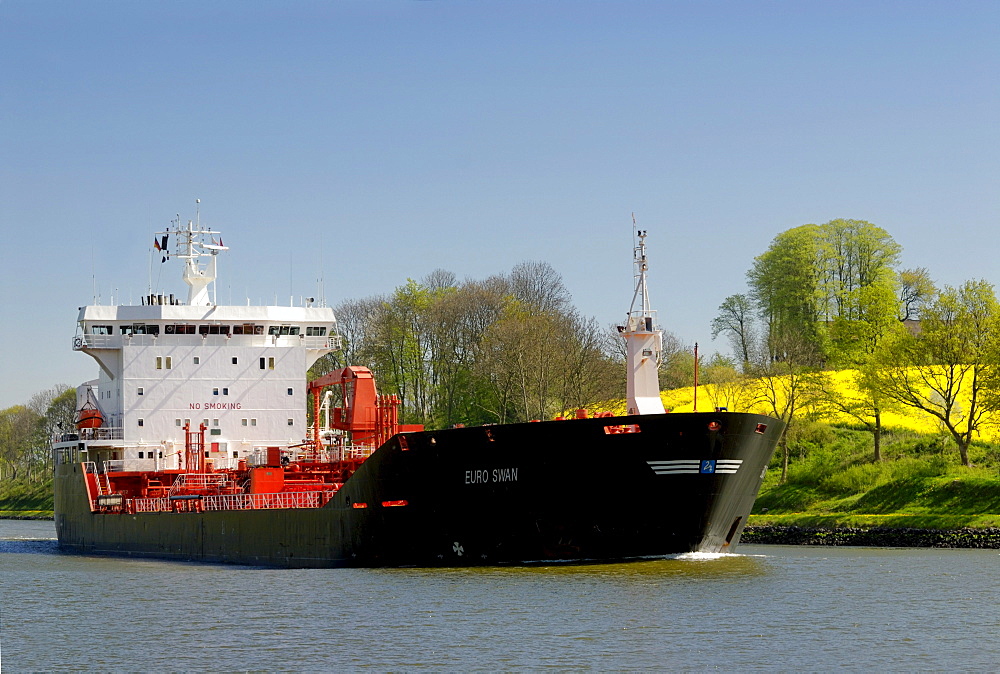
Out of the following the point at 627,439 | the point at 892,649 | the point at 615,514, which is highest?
the point at 627,439

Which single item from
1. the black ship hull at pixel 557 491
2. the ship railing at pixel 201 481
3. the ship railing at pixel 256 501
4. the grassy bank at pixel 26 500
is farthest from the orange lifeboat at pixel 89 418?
the grassy bank at pixel 26 500

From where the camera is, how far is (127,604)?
26828 mm

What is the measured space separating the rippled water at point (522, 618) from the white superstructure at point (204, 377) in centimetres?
946

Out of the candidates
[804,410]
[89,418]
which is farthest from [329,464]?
[804,410]

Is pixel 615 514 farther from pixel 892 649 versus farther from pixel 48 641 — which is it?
pixel 48 641

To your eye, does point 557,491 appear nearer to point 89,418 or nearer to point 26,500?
point 89,418

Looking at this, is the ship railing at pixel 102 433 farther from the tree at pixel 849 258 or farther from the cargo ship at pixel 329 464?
the tree at pixel 849 258

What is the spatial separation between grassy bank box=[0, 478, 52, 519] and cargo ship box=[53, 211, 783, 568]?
4981 cm

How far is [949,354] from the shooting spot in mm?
48156

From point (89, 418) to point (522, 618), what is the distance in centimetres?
2596

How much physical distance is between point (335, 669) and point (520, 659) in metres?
2.92

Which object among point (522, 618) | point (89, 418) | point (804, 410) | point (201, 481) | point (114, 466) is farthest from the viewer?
point (804, 410)

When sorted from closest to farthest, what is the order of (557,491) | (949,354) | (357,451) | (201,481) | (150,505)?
1. (557,491)
2. (357,451)
3. (201,481)
4. (150,505)
5. (949,354)

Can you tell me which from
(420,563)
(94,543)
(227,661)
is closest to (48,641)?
(227,661)
